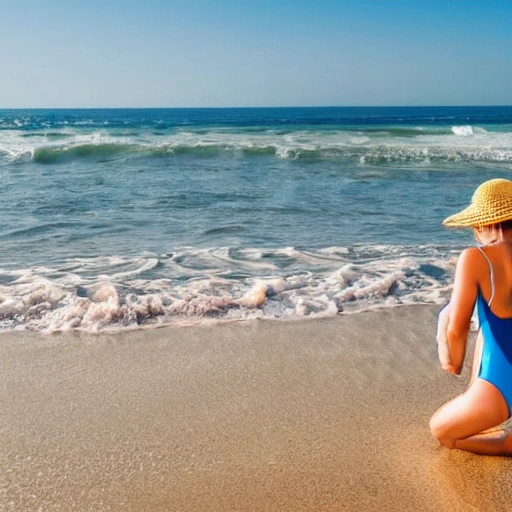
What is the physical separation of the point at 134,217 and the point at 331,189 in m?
4.62

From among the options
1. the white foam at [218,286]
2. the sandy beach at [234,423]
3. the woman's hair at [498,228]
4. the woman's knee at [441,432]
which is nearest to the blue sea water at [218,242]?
the white foam at [218,286]

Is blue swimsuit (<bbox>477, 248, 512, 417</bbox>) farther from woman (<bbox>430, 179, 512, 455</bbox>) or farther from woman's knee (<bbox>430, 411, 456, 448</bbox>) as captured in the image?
woman's knee (<bbox>430, 411, 456, 448</bbox>)

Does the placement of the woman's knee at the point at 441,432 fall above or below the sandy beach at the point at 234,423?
above

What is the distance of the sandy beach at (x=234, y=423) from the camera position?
90.8 inches

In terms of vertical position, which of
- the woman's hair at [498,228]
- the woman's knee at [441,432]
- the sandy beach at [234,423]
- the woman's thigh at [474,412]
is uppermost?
the woman's hair at [498,228]

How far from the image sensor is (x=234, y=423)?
282 cm

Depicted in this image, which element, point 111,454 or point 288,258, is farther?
point 288,258

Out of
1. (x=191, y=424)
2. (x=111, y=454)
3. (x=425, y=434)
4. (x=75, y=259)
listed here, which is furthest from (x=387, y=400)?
(x=75, y=259)

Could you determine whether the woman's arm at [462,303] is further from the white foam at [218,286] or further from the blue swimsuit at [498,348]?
the white foam at [218,286]

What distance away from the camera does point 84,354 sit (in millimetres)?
3605

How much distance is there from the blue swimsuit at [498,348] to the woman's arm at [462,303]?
0.21 ft

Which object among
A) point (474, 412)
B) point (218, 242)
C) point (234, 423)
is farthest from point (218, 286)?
point (474, 412)

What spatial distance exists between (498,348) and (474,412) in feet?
0.97

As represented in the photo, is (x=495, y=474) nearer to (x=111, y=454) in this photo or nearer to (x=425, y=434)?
(x=425, y=434)
